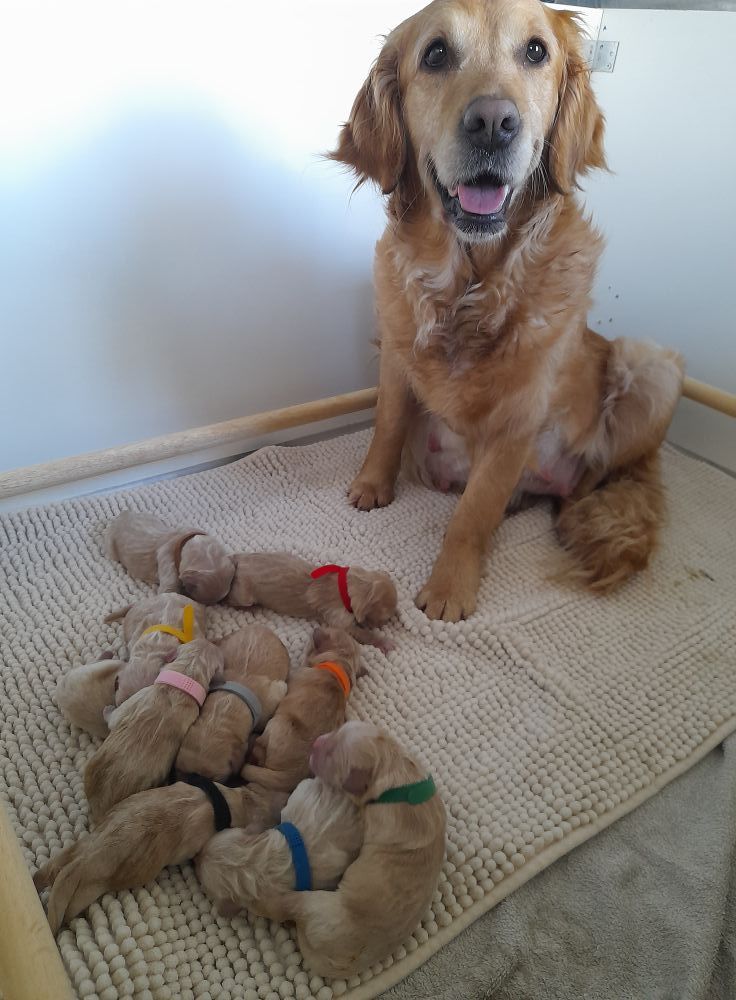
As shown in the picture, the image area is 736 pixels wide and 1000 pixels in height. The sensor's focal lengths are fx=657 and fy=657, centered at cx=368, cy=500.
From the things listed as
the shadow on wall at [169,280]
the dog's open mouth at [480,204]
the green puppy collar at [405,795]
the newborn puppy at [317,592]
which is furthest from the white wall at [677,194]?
the green puppy collar at [405,795]

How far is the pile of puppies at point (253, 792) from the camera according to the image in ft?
2.48

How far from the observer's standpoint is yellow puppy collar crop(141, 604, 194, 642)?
1072 millimetres

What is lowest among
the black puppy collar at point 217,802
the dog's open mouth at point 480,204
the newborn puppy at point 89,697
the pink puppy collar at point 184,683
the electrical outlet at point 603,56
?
the newborn puppy at point 89,697

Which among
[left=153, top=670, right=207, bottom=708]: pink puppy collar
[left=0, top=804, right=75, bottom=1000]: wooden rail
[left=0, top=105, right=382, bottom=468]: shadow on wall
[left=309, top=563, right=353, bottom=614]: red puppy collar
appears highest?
[left=0, top=105, right=382, bottom=468]: shadow on wall

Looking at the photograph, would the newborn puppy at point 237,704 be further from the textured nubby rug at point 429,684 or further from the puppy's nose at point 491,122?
the puppy's nose at point 491,122

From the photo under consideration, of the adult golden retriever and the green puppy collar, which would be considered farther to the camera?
the adult golden retriever

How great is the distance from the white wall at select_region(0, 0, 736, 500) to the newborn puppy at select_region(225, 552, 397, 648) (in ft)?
2.07

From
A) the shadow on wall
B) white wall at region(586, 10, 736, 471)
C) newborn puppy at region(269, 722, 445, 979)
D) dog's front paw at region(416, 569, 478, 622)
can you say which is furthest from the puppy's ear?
white wall at region(586, 10, 736, 471)

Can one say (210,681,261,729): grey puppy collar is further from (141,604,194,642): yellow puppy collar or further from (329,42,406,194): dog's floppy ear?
(329,42,406,194): dog's floppy ear

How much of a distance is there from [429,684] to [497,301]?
2.39ft

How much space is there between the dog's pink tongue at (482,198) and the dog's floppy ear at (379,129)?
18 centimetres

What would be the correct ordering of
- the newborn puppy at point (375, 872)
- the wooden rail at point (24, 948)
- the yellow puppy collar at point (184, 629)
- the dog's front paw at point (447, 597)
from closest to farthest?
the wooden rail at point (24, 948), the newborn puppy at point (375, 872), the yellow puppy collar at point (184, 629), the dog's front paw at point (447, 597)

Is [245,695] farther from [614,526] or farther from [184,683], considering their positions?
[614,526]

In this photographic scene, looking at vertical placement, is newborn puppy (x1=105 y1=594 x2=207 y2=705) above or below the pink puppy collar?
below
